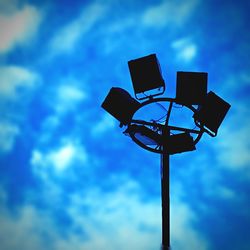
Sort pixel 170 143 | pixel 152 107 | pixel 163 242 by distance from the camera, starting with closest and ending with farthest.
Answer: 1. pixel 163 242
2. pixel 170 143
3. pixel 152 107

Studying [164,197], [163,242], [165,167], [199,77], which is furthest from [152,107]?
[163,242]

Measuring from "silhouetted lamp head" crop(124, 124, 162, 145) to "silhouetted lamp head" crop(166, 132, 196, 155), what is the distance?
0.24 meters

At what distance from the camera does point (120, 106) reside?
6.25 metres

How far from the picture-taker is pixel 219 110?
619cm

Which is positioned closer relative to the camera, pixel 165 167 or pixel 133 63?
pixel 165 167

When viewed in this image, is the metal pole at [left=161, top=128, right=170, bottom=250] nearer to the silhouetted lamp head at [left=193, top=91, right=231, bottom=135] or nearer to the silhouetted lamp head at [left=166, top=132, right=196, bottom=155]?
the silhouetted lamp head at [left=166, top=132, right=196, bottom=155]

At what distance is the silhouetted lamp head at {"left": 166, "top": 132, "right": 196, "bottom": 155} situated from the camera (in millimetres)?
6070

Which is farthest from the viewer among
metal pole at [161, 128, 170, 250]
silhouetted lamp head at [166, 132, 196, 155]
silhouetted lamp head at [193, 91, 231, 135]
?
silhouetted lamp head at [193, 91, 231, 135]

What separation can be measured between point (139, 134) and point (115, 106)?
2.66 feet

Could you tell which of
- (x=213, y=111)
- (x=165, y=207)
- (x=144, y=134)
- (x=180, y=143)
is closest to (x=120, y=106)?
(x=144, y=134)

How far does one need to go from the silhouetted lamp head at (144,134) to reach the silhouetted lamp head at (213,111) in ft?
3.40

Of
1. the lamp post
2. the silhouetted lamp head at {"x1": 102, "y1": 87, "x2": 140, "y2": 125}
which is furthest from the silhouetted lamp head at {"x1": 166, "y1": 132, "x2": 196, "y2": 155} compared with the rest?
the silhouetted lamp head at {"x1": 102, "y1": 87, "x2": 140, "y2": 125}

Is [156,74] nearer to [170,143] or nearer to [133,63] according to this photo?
[133,63]

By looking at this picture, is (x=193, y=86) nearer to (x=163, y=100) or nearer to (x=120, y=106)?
(x=163, y=100)
